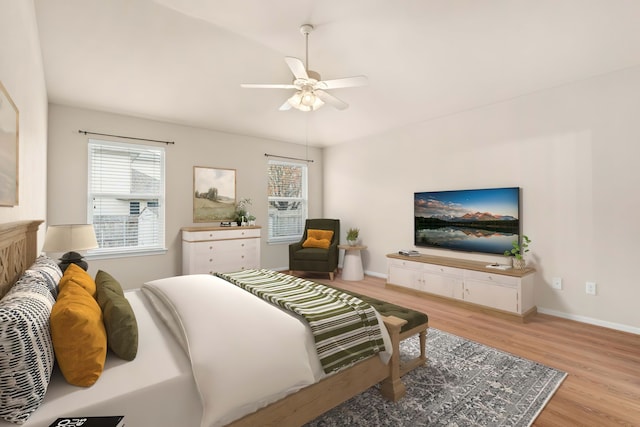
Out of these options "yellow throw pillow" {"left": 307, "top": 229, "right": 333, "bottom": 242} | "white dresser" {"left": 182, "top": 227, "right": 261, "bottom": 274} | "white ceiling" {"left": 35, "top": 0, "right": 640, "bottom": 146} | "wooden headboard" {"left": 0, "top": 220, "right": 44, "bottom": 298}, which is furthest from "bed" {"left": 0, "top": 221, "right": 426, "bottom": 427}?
"yellow throw pillow" {"left": 307, "top": 229, "right": 333, "bottom": 242}

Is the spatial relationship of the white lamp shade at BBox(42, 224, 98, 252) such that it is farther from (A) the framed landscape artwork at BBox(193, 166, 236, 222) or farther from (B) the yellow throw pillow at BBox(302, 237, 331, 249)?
(B) the yellow throw pillow at BBox(302, 237, 331, 249)

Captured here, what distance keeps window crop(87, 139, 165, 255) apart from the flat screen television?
13.2 feet

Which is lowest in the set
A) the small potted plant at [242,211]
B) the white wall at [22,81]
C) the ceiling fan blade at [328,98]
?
the small potted plant at [242,211]

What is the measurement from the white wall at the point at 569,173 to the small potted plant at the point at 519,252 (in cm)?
9

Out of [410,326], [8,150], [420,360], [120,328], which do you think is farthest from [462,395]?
[8,150]

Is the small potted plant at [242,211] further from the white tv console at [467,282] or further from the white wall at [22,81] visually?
the white wall at [22,81]

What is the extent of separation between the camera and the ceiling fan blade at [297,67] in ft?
7.63

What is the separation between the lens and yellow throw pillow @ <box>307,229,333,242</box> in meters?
5.61

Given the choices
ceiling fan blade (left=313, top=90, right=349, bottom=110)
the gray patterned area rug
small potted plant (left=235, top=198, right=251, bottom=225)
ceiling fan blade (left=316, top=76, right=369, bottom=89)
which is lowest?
the gray patterned area rug

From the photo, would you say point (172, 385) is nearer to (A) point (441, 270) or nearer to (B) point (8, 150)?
(B) point (8, 150)

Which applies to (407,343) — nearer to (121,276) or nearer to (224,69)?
(224,69)

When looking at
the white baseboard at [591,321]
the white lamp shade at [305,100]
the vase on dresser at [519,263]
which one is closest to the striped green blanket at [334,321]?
the white lamp shade at [305,100]

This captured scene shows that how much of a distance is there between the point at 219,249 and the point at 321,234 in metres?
1.84

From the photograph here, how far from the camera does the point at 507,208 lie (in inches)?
149
